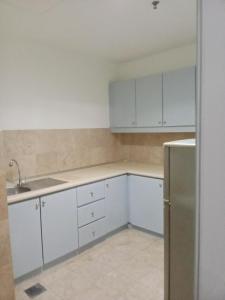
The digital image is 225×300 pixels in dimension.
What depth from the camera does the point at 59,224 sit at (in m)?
2.49

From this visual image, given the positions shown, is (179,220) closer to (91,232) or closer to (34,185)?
(91,232)

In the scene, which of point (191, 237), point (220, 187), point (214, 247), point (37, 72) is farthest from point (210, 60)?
point (37, 72)

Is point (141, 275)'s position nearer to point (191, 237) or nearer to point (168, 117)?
point (191, 237)

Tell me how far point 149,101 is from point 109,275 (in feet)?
7.32

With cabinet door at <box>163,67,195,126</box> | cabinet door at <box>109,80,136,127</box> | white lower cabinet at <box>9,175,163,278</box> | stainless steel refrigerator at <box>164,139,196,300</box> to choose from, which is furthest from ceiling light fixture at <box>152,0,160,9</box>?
white lower cabinet at <box>9,175,163,278</box>

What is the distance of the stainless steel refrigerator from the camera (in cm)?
146

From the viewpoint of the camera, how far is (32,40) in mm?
2756

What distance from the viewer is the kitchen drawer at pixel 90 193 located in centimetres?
268

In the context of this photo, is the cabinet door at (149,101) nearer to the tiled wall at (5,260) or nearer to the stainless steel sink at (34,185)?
the stainless steel sink at (34,185)

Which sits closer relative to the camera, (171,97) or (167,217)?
(167,217)

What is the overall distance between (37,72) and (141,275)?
8.53 feet

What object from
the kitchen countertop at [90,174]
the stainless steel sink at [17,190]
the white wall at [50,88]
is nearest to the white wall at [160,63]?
the white wall at [50,88]

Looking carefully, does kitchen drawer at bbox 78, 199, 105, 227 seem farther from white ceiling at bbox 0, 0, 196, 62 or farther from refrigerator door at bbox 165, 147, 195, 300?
white ceiling at bbox 0, 0, 196, 62

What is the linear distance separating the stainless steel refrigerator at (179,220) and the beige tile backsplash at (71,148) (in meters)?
1.78
